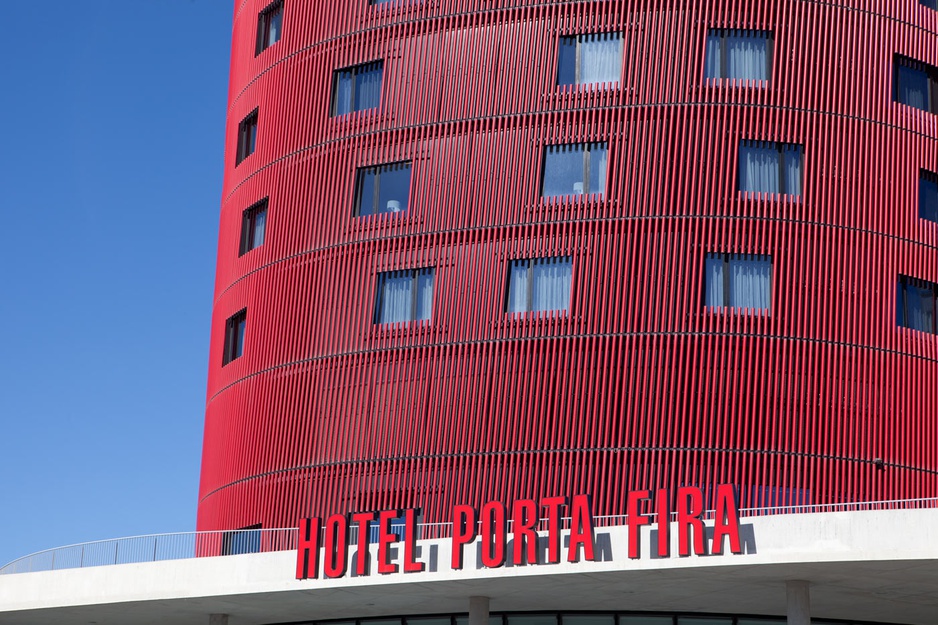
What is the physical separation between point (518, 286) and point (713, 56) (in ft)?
30.9

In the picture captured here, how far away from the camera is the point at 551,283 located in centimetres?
4338

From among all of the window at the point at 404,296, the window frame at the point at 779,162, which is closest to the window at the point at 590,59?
the window frame at the point at 779,162

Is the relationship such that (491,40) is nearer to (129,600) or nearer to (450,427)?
(450,427)

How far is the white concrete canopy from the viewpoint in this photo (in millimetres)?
33250

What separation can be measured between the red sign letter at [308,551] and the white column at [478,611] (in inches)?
167

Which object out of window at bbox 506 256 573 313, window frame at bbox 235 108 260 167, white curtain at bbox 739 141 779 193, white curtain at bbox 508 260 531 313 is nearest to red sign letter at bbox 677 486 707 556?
window at bbox 506 256 573 313

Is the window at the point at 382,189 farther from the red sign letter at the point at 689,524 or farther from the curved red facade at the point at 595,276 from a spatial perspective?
the red sign letter at the point at 689,524

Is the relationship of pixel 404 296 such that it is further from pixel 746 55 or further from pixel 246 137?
pixel 746 55

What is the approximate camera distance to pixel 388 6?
48094 mm

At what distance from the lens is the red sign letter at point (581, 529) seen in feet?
114

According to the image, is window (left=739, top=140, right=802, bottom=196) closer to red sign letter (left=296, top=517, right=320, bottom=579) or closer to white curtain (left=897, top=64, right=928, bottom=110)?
white curtain (left=897, top=64, right=928, bottom=110)

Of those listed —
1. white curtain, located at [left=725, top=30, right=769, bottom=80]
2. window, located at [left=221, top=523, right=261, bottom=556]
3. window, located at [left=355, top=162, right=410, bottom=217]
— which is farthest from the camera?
window, located at [left=355, top=162, right=410, bottom=217]

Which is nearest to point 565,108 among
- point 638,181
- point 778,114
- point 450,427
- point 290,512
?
point 638,181

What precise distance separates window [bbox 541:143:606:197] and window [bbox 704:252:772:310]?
4171 millimetres
